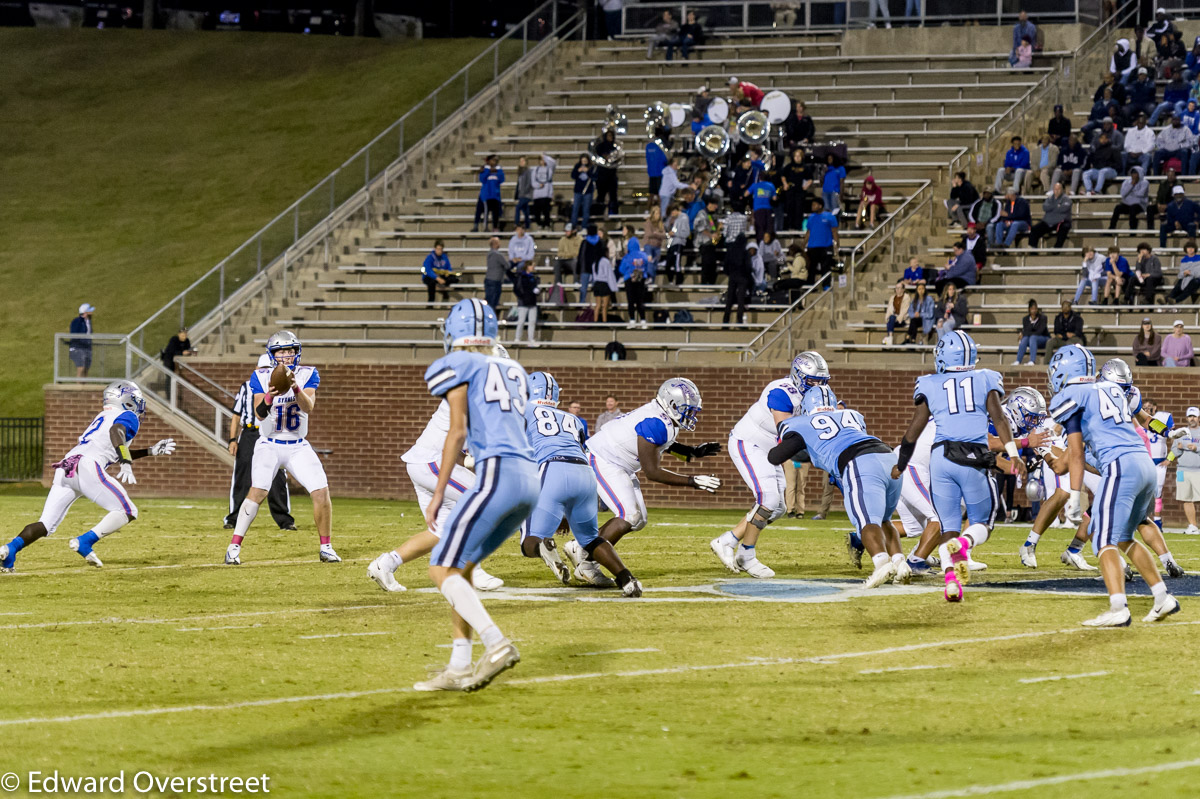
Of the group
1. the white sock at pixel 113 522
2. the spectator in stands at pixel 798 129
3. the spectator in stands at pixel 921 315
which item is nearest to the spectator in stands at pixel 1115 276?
the spectator in stands at pixel 921 315

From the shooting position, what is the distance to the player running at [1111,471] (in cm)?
1045

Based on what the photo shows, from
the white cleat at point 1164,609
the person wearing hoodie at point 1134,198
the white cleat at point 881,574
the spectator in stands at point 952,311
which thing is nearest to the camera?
the white cleat at point 1164,609

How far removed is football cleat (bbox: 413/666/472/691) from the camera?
8133mm

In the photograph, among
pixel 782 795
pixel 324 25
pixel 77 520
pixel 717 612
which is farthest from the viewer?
pixel 324 25

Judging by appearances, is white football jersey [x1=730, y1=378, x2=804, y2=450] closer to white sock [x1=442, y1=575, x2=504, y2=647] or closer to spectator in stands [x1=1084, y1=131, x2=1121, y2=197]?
white sock [x1=442, y1=575, x2=504, y2=647]

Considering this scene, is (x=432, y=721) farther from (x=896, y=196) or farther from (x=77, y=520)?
(x=896, y=196)

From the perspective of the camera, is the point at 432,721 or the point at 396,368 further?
the point at 396,368

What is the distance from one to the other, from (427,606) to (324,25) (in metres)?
45.5

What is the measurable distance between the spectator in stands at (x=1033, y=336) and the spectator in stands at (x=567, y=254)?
853cm

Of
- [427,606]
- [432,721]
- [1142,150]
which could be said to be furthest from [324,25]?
[432,721]

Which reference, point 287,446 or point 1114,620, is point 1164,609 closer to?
point 1114,620

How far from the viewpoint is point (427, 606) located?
11680mm

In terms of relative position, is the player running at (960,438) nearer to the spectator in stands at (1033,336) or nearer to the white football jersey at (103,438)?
the white football jersey at (103,438)

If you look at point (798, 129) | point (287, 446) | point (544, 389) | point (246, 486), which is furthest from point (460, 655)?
point (798, 129)
